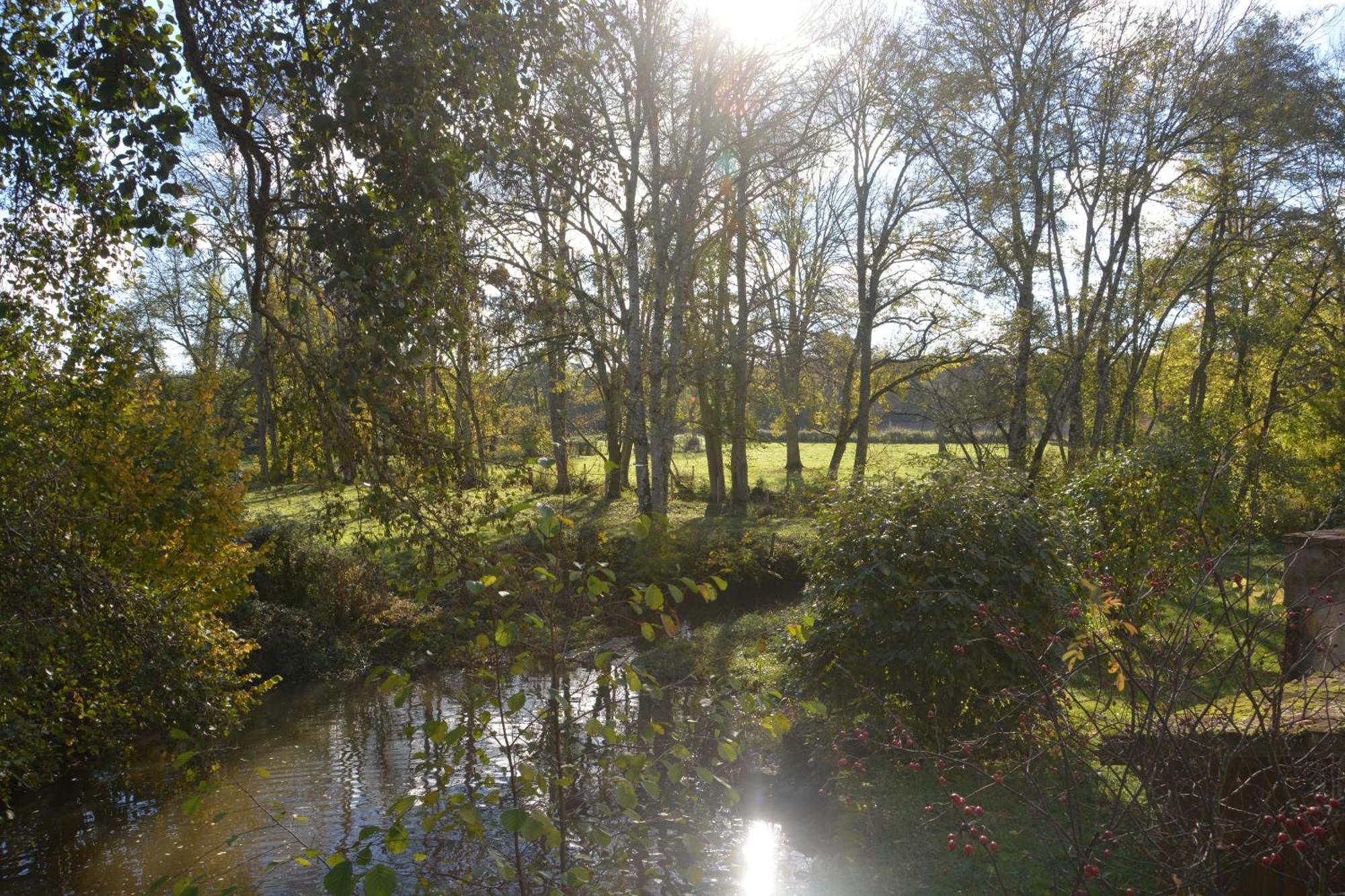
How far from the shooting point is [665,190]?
15.8m

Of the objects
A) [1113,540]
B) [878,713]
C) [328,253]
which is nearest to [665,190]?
[1113,540]

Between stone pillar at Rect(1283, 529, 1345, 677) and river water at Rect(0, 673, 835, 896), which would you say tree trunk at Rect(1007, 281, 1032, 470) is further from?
river water at Rect(0, 673, 835, 896)

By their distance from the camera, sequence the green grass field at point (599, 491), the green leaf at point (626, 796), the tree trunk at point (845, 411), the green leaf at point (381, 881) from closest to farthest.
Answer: the green leaf at point (381, 881) → the green leaf at point (626, 796) → the green grass field at point (599, 491) → the tree trunk at point (845, 411)

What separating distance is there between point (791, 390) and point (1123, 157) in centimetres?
859

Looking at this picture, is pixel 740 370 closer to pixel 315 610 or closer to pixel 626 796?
pixel 315 610

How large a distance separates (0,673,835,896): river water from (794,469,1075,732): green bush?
140 cm

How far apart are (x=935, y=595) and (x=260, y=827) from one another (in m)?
4.97

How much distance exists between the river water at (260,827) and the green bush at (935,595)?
1.40 metres

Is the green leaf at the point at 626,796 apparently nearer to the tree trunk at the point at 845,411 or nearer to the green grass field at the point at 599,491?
the green grass field at the point at 599,491

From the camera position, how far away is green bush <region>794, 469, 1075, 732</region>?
6355 mm

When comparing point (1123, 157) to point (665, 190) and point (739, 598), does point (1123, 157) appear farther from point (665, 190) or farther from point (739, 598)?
point (739, 598)

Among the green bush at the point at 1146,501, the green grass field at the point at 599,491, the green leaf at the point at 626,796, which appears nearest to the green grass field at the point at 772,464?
the green grass field at the point at 599,491

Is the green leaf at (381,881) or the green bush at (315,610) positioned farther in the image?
the green bush at (315,610)

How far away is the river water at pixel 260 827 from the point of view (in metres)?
6.38
